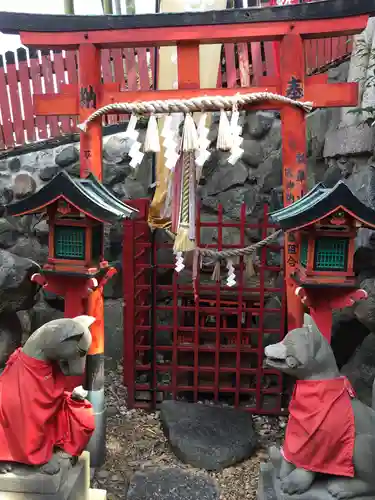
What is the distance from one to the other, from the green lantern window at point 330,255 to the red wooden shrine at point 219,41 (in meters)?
0.53

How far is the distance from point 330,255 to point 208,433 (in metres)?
2.10

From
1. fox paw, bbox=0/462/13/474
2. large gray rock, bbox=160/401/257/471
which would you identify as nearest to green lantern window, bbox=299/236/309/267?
large gray rock, bbox=160/401/257/471

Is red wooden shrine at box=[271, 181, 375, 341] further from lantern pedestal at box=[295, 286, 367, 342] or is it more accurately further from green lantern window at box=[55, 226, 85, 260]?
green lantern window at box=[55, 226, 85, 260]

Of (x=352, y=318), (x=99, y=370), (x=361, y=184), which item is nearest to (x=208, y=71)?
(x=361, y=184)

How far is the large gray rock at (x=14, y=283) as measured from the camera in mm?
4758

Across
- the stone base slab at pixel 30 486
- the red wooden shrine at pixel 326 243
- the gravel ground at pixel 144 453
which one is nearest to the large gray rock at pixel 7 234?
the gravel ground at pixel 144 453

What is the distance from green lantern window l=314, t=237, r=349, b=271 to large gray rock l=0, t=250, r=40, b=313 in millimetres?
3093

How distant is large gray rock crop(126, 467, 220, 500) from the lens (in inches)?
140

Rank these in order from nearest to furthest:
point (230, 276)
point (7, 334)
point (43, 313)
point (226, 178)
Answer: point (230, 276)
point (7, 334)
point (226, 178)
point (43, 313)

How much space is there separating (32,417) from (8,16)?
3.05 meters

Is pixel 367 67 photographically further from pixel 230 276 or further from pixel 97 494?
pixel 97 494

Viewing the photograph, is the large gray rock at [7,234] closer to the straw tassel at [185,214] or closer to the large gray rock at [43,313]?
the large gray rock at [43,313]

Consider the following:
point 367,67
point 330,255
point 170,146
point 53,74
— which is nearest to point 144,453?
point 330,255

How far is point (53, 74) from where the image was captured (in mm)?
6340
